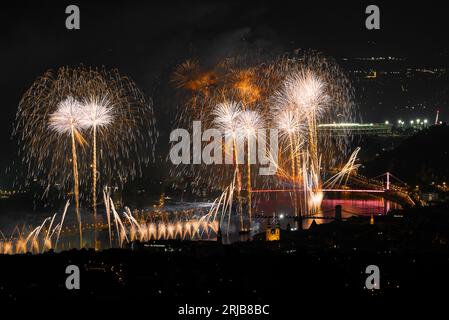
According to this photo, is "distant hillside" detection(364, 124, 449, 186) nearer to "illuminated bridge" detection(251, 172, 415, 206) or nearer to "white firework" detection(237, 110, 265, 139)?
"illuminated bridge" detection(251, 172, 415, 206)

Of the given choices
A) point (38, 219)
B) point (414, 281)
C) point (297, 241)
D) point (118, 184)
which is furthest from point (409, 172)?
point (414, 281)

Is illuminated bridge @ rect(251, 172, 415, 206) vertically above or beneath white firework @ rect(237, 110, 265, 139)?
beneath

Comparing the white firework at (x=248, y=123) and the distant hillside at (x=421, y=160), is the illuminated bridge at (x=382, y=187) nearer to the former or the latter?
the distant hillside at (x=421, y=160)

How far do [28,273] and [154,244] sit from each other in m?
6.56

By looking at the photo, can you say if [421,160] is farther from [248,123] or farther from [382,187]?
[248,123]

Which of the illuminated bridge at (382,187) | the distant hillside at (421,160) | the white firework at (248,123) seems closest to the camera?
the white firework at (248,123)

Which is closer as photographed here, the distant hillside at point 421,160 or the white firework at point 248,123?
the white firework at point 248,123

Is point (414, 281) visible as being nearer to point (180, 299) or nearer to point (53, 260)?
point (180, 299)

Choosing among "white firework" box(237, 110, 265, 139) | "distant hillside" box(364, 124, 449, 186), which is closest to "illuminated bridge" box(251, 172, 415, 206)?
"distant hillside" box(364, 124, 449, 186)

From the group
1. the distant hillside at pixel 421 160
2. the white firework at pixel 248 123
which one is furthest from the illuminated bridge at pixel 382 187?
the white firework at pixel 248 123

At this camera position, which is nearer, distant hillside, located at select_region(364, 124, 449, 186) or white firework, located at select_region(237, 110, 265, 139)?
white firework, located at select_region(237, 110, 265, 139)

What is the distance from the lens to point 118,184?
189 feet

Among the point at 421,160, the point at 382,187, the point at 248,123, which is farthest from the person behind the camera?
the point at 421,160

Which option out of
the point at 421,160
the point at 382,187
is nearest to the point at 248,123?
the point at 382,187
